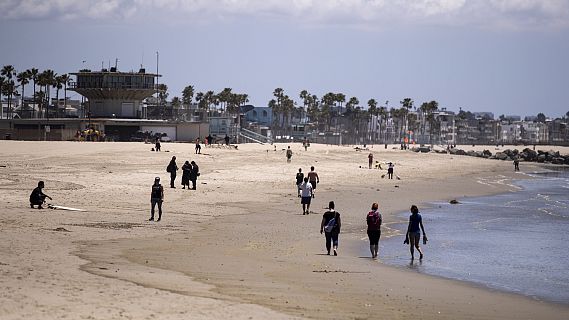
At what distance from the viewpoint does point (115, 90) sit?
293ft

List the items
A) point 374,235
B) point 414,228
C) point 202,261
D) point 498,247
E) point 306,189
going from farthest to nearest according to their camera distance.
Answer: point 306,189
point 498,247
point 374,235
point 414,228
point 202,261

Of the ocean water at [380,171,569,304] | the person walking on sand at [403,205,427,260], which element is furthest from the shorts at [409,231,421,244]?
the ocean water at [380,171,569,304]

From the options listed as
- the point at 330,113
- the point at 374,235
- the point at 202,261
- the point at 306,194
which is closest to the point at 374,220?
the point at 374,235

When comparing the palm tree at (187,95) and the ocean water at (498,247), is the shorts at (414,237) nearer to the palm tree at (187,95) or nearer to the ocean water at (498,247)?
the ocean water at (498,247)

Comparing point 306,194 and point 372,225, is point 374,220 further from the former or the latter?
point 306,194

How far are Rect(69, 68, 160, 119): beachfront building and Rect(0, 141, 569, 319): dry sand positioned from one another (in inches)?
1880

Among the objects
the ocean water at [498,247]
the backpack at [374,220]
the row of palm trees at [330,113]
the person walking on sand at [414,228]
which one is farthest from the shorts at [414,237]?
the row of palm trees at [330,113]

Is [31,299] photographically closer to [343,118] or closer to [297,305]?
[297,305]

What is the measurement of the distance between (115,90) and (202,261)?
7355 cm

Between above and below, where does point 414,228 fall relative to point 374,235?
above

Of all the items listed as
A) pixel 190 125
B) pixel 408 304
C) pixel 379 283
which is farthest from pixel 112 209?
pixel 190 125

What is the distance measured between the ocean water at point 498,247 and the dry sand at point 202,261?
110cm

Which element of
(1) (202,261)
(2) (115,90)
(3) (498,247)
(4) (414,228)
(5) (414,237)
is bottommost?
(3) (498,247)

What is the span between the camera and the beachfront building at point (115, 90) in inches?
3519
